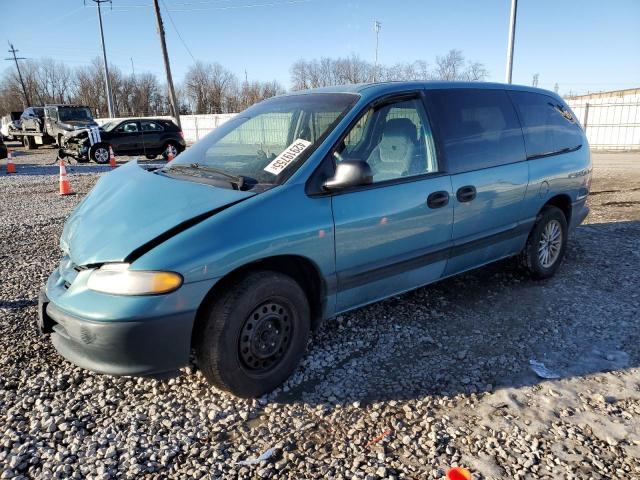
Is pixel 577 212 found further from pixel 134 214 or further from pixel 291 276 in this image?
pixel 134 214

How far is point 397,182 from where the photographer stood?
3.20 m

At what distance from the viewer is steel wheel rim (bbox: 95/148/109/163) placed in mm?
16344

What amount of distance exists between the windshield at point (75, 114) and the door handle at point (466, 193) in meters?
20.8

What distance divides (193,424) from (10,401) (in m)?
1.12

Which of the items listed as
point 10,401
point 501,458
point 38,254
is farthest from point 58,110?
point 501,458

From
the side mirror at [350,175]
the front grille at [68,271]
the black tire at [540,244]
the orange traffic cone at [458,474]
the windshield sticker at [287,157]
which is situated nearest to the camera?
the orange traffic cone at [458,474]

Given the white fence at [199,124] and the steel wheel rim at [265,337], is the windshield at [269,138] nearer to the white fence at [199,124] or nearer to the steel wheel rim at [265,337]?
the steel wheel rim at [265,337]

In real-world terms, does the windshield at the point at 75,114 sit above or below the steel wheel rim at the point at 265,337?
above

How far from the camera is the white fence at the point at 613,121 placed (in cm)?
2089

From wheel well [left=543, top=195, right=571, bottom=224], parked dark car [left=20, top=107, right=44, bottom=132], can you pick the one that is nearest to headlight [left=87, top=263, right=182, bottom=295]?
wheel well [left=543, top=195, right=571, bottom=224]

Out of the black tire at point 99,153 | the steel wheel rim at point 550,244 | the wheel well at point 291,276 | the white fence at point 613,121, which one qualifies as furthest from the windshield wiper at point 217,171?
the white fence at point 613,121

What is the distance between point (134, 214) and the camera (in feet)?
8.71

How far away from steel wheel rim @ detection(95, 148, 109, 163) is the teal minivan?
14.4 m

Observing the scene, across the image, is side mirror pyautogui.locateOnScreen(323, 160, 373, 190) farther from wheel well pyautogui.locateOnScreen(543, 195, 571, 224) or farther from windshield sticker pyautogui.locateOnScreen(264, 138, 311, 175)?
wheel well pyautogui.locateOnScreen(543, 195, 571, 224)
